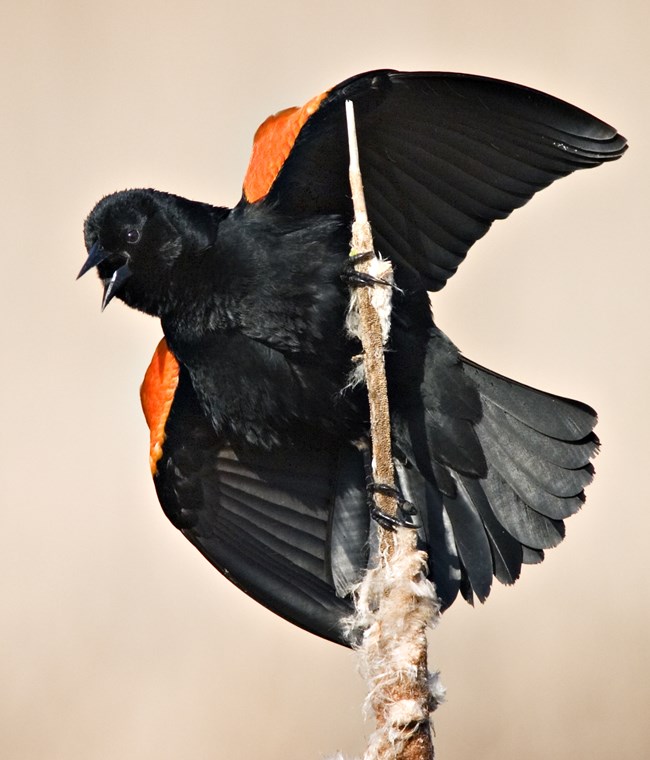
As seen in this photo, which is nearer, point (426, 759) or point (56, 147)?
point (426, 759)

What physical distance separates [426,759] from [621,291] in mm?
2854

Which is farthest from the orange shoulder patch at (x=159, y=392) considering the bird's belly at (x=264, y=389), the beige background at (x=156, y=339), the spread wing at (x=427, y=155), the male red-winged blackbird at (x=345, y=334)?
the beige background at (x=156, y=339)

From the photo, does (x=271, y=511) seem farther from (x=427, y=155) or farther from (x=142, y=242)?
(x=427, y=155)

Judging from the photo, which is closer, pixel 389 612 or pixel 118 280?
pixel 389 612

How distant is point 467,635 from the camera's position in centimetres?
409

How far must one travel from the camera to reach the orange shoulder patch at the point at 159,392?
10.7 ft

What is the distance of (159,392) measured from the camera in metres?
3.30

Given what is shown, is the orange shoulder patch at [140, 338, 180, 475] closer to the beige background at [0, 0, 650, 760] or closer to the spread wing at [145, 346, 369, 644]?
the spread wing at [145, 346, 369, 644]

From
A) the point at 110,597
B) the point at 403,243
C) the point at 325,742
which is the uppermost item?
the point at 403,243

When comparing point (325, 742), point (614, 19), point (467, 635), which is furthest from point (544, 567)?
point (614, 19)

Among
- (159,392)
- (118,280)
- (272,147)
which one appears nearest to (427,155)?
(272,147)

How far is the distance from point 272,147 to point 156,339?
1749 millimetres

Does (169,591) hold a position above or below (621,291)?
below

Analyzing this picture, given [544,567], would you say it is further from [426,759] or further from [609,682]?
[426,759]
